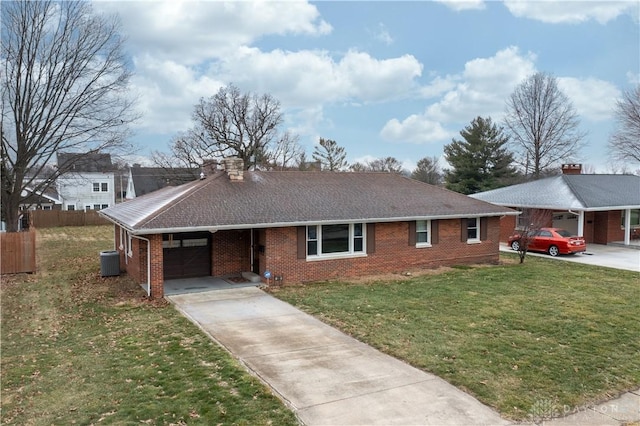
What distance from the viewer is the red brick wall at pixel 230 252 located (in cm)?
1638

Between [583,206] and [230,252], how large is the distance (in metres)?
18.9

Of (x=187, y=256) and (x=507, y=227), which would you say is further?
(x=507, y=227)

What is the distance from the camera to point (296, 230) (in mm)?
15578

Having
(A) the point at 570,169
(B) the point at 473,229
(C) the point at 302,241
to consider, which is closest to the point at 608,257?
(B) the point at 473,229

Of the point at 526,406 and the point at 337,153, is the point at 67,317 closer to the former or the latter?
the point at 526,406

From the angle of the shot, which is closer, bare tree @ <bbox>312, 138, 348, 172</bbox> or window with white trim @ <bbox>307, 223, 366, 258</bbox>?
window with white trim @ <bbox>307, 223, 366, 258</bbox>

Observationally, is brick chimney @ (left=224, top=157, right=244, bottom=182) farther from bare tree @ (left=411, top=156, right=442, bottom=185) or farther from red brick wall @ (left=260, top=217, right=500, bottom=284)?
bare tree @ (left=411, top=156, right=442, bottom=185)

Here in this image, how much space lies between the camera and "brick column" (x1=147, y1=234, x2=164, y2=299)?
13.2 m

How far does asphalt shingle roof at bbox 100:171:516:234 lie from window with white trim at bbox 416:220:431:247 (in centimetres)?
60

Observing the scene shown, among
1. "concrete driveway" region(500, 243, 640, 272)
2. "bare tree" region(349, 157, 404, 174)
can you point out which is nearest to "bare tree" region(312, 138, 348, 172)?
"bare tree" region(349, 157, 404, 174)

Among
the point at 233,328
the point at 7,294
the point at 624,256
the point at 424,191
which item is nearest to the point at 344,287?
the point at 233,328

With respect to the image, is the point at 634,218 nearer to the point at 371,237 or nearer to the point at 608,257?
the point at 608,257

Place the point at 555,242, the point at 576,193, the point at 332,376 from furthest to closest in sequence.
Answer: the point at 576,193 → the point at 555,242 → the point at 332,376

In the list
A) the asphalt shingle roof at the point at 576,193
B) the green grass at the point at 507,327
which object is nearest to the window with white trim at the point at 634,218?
the asphalt shingle roof at the point at 576,193
